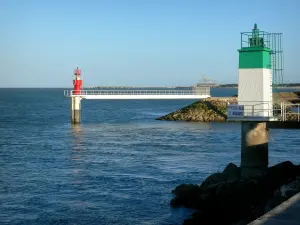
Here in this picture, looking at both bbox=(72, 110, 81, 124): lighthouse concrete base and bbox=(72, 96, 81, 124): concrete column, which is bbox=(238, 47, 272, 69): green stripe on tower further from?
bbox=(72, 110, 81, 124): lighthouse concrete base

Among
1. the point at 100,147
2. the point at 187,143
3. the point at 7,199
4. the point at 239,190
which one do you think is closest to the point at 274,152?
the point at 187,143

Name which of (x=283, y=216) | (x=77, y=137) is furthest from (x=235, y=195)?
(x=77, y=137)

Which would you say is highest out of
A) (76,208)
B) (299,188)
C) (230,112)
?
(230,112)

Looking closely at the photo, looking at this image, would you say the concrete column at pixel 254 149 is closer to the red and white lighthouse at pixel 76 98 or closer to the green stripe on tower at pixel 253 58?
the green stripe on tower at pixel 253 58

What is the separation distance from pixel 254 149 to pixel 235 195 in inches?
103

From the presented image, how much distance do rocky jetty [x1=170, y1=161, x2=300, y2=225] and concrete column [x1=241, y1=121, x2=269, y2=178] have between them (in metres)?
0.50

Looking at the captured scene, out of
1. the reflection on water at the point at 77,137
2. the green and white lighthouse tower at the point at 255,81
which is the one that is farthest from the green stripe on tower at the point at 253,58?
the reflection on water at the point at 77,137

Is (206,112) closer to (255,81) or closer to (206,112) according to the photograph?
(206,112)

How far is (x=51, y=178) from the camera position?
2516 cm

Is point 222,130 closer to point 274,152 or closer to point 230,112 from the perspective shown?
point 274,152

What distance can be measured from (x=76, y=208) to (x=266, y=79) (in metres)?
8.57

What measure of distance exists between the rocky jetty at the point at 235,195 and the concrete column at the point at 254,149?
500 mm

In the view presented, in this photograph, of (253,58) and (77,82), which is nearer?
(253,58)

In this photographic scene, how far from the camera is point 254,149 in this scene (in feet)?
64.1
